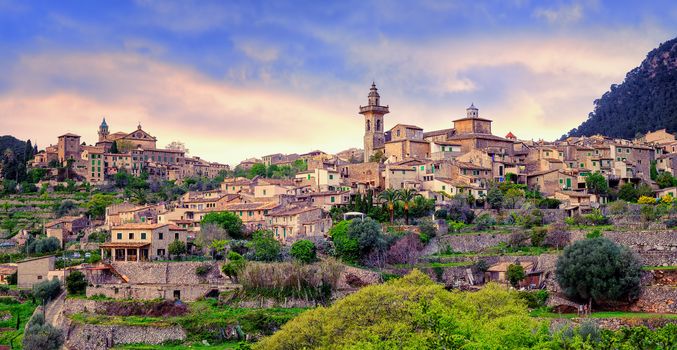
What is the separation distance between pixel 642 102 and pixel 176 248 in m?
88.6

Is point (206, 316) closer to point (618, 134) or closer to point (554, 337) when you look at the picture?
point (554, 337)

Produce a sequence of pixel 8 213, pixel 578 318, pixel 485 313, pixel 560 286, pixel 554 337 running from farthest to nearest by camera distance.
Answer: pixel 8 213 < pixel 560 286 < pixel 578 318 < pixel 485 313 < pixel 554 337

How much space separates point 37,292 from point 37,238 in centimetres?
1423

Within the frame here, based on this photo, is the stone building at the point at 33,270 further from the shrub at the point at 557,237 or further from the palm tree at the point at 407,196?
the shrub at the point at 557,237

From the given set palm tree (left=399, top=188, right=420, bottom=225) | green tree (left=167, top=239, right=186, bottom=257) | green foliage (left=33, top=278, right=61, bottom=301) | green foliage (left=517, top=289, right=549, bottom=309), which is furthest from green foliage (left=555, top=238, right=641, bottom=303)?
green foliage (left=33, top=278, right=61, bottom=301)

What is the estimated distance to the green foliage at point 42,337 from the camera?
163 ft

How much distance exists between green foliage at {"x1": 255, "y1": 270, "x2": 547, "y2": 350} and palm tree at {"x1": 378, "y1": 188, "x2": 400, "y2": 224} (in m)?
23.3

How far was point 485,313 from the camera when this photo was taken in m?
41.1

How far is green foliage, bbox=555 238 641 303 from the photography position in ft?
161

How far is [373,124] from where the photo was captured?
308 ft

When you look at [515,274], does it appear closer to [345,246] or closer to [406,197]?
[345,246]

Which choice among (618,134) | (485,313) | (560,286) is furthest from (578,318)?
(618,134)

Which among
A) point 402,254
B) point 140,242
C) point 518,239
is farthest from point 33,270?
point 518,239

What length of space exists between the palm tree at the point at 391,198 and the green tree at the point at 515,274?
13.6 meters
